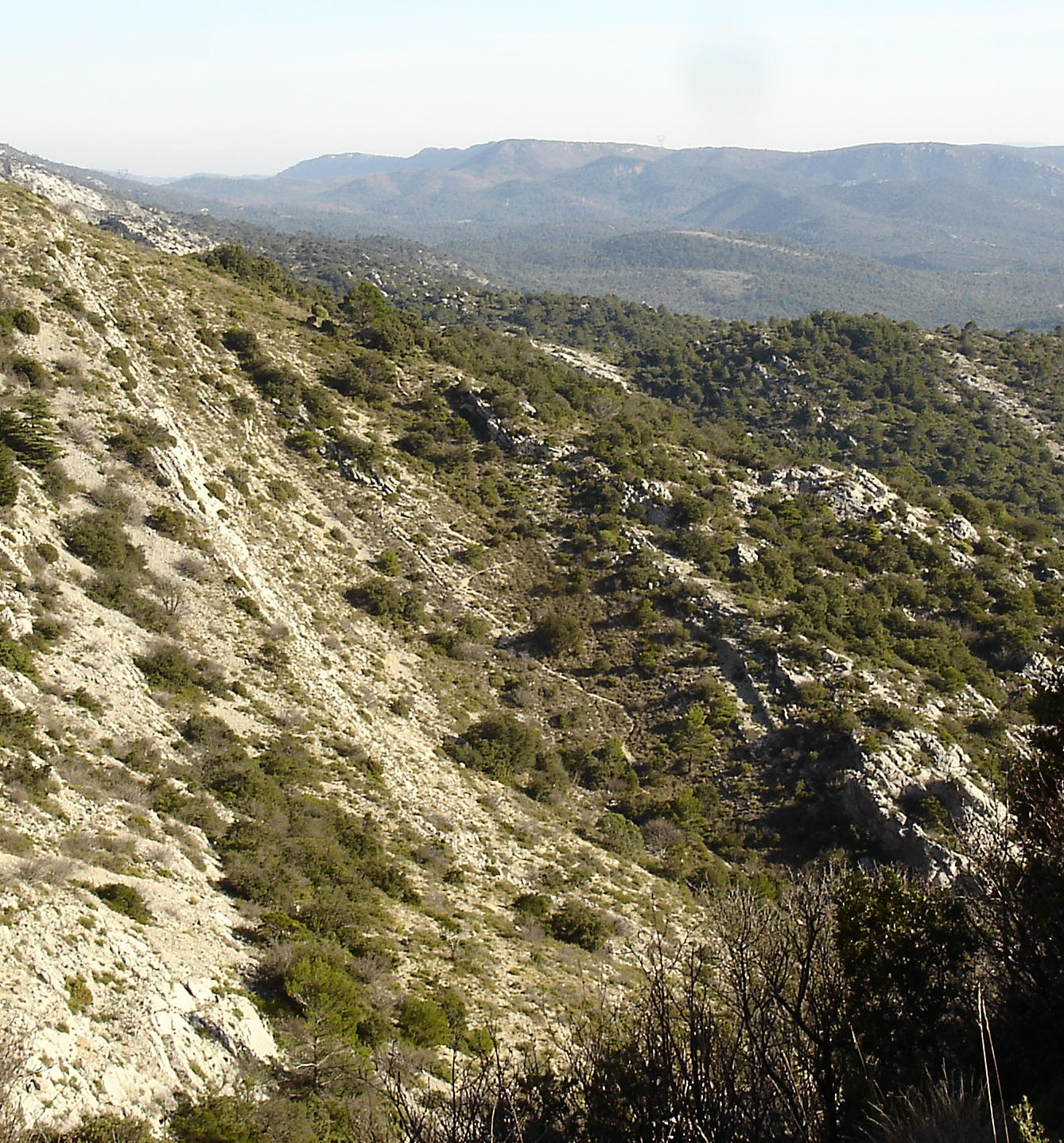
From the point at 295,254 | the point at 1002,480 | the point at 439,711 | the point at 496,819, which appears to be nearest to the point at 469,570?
the point at 439,711

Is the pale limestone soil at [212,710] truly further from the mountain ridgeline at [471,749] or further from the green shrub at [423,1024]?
the green shrub at [423,1024]

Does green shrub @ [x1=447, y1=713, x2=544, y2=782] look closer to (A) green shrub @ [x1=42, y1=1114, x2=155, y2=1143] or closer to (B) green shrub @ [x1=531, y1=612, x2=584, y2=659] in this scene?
(B) green shrub @ [x1=531, y1=612, x2=584, y2=659]

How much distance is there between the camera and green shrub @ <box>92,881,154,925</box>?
39.8ft

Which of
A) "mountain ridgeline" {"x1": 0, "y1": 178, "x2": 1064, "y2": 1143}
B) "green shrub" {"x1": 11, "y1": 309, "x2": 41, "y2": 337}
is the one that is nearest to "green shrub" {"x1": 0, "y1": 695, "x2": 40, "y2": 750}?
"mountain ridgeline" {"x1": 0, "y1": 178, "x2": 1064, "y2": 1143}

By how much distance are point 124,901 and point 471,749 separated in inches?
500

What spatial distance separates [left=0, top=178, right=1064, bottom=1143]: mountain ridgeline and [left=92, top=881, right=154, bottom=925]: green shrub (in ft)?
0.17

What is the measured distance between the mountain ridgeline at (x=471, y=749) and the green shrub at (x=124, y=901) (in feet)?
0.17

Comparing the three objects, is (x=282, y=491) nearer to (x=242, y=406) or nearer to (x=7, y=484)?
(x=242, y=406)

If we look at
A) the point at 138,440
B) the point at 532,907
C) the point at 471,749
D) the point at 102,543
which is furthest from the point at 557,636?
the point at 138,440

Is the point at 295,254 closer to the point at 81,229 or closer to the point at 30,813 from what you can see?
the point at 81,229

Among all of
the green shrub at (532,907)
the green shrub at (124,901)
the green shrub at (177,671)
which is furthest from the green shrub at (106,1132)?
the green shrub at (177,671)

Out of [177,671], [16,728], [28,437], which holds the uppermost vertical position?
[28,437]

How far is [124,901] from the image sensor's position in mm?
12266

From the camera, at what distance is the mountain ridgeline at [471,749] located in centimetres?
1021
